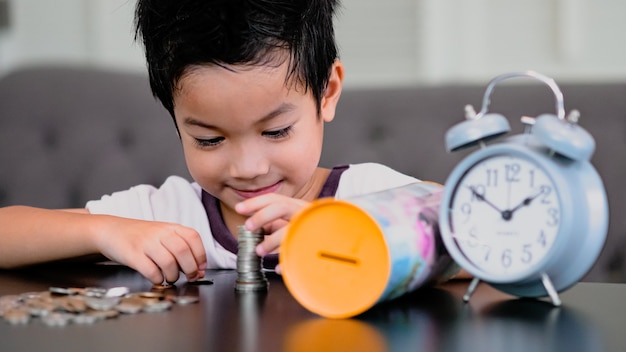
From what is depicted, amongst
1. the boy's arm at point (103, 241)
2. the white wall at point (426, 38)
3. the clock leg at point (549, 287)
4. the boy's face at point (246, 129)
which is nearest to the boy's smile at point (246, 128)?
the boy's face at point (246, 129)

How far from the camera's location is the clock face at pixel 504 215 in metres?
0.80

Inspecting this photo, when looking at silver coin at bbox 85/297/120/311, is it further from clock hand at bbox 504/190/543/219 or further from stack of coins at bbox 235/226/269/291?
clock hand at bbox 504/190/543/219

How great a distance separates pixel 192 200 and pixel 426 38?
195 cm

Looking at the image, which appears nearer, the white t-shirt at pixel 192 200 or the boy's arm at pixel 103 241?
the boy's arm at pixel 103 241

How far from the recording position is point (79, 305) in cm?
87

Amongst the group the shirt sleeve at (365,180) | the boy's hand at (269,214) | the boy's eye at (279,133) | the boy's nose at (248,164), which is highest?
the boy's eye at (279,133)

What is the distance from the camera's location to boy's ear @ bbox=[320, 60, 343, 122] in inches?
56.9

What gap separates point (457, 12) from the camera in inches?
130

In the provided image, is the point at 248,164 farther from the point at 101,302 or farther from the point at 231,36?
the point at 101,302

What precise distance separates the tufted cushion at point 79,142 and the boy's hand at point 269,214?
1119 mm

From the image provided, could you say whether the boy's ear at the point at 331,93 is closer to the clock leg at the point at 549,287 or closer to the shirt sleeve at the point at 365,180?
the shirt sleeve at the point at 365,180

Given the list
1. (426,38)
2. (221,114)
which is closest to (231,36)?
(221,114)

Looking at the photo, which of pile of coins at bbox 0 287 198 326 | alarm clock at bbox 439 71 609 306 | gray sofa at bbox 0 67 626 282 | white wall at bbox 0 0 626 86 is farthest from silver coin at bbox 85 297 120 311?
white wall at bbox 0 0 626 86

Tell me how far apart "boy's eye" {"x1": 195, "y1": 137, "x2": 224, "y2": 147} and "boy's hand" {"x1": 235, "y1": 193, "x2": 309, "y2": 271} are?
0.22m
